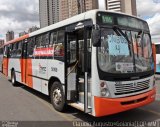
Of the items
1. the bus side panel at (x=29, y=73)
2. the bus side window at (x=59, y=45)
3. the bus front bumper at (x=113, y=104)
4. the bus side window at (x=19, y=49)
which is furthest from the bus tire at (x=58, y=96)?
the bus side window at (x=19, y=49)

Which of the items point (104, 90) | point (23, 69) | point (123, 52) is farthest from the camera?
point (23, 69)

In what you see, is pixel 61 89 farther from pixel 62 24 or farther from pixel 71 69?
pixel 62 24

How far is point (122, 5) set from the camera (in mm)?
35281

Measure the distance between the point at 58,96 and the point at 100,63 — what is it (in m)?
2.44

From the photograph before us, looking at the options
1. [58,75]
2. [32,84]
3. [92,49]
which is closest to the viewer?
[92,49]

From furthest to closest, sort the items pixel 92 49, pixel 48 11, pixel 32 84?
1. pixel 48 11
2. pixel 32 84
3. pixel 92 49

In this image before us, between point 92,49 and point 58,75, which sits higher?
point 92,49

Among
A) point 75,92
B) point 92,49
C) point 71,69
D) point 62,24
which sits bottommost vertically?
point 75,92

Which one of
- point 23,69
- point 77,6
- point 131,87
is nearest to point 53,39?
point 131,87

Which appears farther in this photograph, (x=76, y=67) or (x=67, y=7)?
(x=67, y=7)

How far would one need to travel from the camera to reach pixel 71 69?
7.24 m

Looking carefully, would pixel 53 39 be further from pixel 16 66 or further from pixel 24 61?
pixel 16 66

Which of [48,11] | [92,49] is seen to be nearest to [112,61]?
[92,49]

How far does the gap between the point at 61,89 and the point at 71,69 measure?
0.76 m
